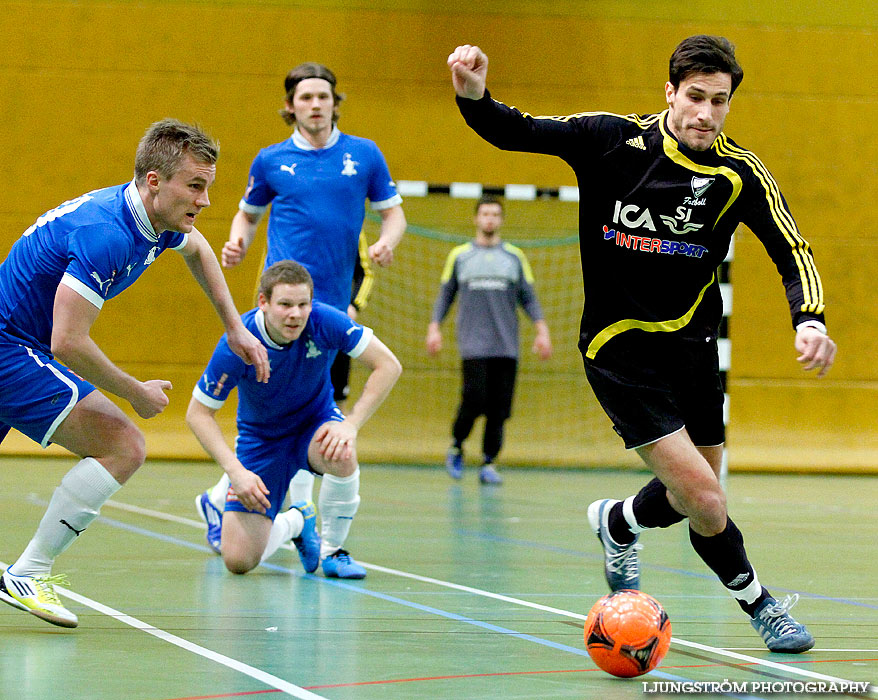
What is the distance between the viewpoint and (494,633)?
3.83 metres

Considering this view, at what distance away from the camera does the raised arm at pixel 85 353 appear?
360 cm

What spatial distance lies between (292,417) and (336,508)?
1.46 ft

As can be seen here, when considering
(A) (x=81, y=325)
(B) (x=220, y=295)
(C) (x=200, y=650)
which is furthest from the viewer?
(B) (x=220, y=295)

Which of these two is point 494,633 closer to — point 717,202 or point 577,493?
point 717,202

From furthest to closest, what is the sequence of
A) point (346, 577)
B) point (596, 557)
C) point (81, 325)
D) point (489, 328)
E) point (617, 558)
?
point (489, 328), point (596, 557), point (346, 577), point (617, 558), point (81, 325)

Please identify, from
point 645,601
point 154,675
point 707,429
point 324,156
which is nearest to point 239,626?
point 154,675

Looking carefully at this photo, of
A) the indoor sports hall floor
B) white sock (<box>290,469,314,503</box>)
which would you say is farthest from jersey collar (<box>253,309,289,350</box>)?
the indoor sports hall floor

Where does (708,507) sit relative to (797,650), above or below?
above

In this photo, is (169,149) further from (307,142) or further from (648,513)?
(307,142)

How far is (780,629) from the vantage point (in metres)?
→ 3.63

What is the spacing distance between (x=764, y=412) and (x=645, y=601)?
8413mm

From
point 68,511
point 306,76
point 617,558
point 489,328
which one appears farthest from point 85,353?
point 489,328

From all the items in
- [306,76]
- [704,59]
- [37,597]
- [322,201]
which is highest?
[306,76]

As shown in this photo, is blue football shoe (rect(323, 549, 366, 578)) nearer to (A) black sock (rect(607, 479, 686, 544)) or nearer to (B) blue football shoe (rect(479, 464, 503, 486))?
(A) black sock (rect(607, 479, 686, 544))
